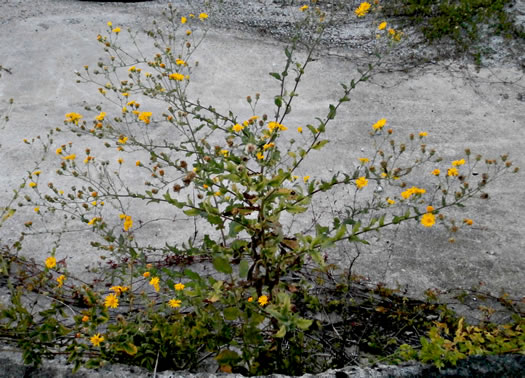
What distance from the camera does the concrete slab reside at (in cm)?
328

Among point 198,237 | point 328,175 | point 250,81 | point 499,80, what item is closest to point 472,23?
point 499,80

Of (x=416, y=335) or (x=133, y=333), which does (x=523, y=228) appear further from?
(x=133, y=333)

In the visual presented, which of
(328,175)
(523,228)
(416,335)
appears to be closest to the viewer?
(416,335)

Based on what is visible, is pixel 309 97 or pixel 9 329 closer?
pixel 9 329

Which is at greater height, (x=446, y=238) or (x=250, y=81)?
(x=250, y=81)

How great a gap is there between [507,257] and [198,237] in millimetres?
2214

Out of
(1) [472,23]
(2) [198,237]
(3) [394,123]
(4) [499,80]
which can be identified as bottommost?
(2) [198,237]

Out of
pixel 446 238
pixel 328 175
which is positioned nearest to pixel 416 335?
pixel 446 238

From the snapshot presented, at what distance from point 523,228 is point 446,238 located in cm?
60

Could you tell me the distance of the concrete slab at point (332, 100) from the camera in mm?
3279

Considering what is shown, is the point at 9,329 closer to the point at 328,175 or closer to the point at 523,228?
the point at 328,175

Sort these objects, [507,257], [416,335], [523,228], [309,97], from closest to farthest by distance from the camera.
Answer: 1. [416,335]
2. [507,257]
3. [523,228]
4. [309,97]

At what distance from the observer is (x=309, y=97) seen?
5.08 m

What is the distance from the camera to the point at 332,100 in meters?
5.05
